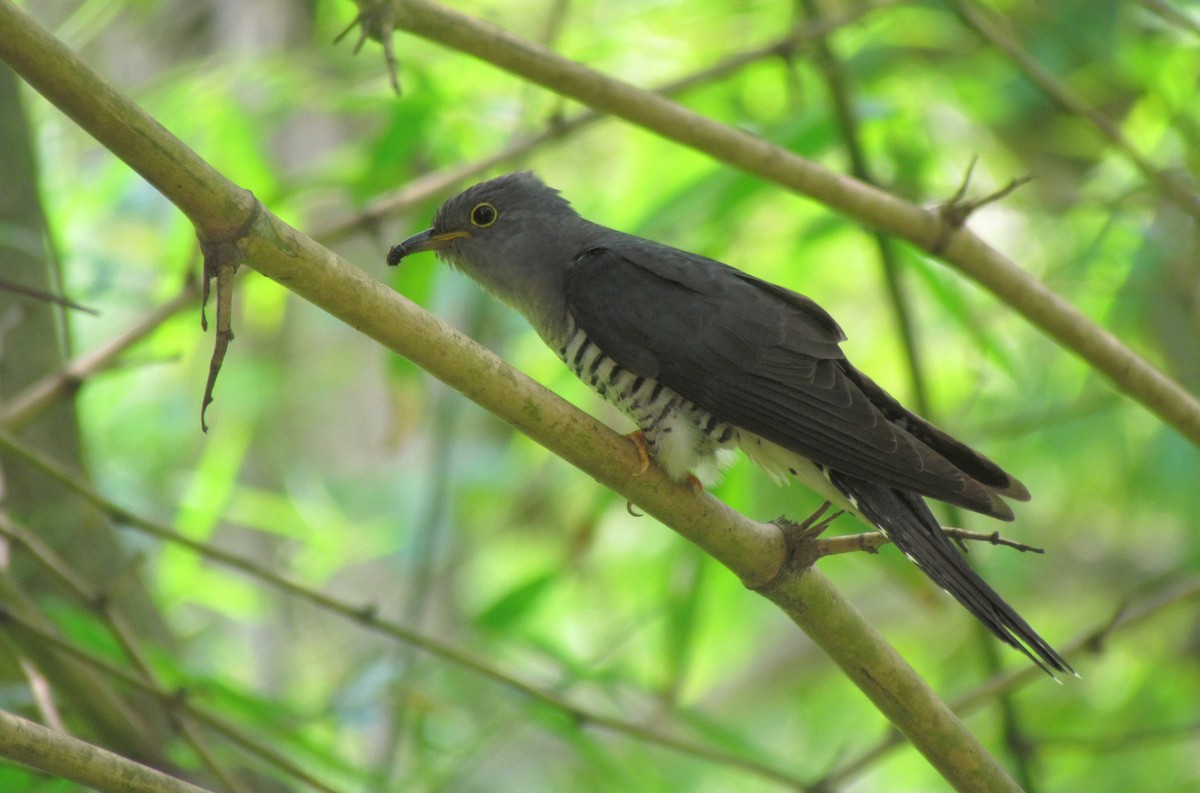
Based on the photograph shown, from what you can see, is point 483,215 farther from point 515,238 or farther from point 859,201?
point 859,201

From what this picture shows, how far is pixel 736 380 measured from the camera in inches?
110

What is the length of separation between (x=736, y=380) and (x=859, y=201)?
60 centimetres

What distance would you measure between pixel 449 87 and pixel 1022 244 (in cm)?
278

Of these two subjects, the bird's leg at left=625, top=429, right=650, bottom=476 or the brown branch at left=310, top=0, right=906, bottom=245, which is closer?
the bird's leg at left=625, top=429, right=650, bottom=476

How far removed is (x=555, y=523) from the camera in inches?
266

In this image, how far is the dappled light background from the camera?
3.67 meters

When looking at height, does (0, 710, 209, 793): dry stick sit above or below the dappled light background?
below

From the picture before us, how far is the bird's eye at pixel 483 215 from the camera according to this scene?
335cm

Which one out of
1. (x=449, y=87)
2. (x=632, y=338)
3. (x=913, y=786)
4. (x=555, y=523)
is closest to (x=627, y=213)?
(x=449, y=87)

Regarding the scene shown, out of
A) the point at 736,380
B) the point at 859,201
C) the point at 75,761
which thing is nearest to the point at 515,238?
the point at 736,380

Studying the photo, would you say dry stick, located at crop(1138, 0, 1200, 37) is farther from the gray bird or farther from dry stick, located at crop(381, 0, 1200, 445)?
the gray bird

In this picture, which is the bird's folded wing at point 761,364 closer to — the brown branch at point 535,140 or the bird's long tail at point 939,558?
the bird's long tail at point 939,558

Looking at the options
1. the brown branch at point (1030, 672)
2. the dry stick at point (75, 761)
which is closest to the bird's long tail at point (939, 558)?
the brown branch at point (1030, 672)

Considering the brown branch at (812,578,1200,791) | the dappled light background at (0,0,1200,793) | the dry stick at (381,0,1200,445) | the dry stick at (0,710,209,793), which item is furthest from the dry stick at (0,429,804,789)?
the dry stick at (381,0,1200,445)
